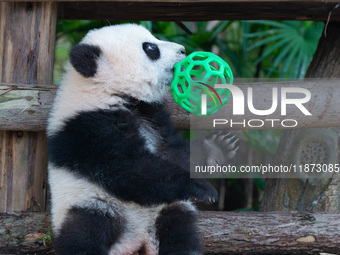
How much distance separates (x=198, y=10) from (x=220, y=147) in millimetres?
1182

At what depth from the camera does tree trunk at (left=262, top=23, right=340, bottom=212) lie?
400 cm

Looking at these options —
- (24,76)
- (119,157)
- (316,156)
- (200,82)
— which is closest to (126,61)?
(200,82)

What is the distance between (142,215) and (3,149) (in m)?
1.29

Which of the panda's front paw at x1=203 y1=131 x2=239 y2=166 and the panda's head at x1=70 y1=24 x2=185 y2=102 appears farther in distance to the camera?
the panda's front paw at x1=203 y1=131 x2=239 y2=166

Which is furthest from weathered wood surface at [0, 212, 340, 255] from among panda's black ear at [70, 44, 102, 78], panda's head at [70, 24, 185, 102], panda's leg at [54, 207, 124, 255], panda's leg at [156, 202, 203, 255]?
panda's black ear at [70, 44, 102, 78]

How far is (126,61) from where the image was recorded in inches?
119

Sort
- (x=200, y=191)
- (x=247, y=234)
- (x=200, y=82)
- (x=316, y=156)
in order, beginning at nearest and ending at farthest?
(x=200, y=191), (x=200, y=82), (x=247, y=234), (x=316, y=156)

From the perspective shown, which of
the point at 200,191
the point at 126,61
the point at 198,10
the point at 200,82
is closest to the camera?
the point at 200,191

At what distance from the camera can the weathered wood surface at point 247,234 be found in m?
3.25

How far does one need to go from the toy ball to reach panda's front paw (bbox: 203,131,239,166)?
374 millimetres

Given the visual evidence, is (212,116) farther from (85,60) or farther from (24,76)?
(24,76)

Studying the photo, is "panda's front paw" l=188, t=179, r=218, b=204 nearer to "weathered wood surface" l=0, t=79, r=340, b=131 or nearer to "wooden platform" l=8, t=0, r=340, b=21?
"weathered wood surface" l=0, t=79, r=340, b=131

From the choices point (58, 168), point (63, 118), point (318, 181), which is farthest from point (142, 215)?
point (318, 181)

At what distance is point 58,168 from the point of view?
2.87 meters
